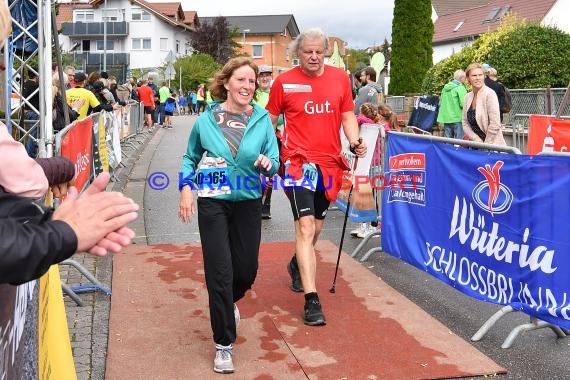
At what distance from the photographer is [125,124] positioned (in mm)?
18609

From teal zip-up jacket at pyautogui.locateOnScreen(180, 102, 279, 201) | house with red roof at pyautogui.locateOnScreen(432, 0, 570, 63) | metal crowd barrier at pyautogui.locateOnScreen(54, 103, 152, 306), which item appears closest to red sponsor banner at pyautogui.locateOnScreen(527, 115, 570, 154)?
teal zip-up jacket at pyautogui.locateOnScreen(180, 102, 279, 201)

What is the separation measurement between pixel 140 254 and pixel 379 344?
3.46 m

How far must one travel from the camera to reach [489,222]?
16.8ft

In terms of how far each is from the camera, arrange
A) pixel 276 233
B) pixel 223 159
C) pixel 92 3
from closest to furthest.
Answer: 1. pixel 223 159
2. pixel 276 233
3. pixel 92 3

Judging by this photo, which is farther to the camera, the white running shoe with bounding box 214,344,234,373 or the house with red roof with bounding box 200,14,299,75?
the house with red roof with bounding box 200,14,299,75

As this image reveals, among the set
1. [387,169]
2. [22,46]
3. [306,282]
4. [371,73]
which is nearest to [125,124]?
[371,73]

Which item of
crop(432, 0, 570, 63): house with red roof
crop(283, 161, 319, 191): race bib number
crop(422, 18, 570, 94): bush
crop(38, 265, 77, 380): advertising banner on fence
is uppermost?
crop(432, 0, 570, 63): house with red roof

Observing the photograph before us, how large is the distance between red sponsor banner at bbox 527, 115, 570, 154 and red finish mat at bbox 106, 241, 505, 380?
4.05 metres

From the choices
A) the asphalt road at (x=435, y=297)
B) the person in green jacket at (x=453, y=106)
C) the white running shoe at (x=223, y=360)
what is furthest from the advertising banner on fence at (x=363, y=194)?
the person in green jacket at (x=453, y=106)

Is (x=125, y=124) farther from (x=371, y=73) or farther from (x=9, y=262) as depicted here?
(x=9, y=262)

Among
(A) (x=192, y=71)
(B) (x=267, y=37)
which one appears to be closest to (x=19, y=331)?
(A) (x=192, y=71)

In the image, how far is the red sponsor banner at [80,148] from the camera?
22.6 ft

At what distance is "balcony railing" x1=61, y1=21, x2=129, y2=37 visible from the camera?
80.0m

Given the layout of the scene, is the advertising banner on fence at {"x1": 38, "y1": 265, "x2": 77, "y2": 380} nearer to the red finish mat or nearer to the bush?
the red finish mat
